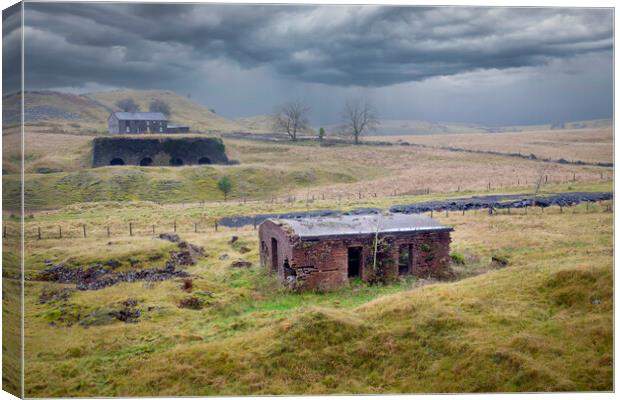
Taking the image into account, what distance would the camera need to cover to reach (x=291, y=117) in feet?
263

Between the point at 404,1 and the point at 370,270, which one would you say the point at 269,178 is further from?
the point at 404,1

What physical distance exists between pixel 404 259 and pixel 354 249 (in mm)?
2109

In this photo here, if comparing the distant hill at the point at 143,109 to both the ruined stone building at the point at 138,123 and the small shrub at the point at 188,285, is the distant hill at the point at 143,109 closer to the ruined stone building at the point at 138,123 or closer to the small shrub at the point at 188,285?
the ruined stone building at the point at 138,123

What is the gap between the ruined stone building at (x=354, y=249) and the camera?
20.0 metres

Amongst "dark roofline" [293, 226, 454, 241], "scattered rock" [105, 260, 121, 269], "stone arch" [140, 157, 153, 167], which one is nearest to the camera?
"dark roofline" [293, 226, 454, 241]

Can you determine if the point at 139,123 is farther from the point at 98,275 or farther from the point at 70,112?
the point at 98,275

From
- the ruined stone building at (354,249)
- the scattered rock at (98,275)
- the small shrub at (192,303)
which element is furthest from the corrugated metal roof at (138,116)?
the small shrub at (192,303)

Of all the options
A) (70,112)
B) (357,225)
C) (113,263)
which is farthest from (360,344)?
(70,112)

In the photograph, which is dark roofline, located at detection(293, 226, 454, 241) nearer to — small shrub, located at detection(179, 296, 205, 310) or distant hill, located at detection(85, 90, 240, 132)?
small shrub, located at detection(179, 296, 205, 310)

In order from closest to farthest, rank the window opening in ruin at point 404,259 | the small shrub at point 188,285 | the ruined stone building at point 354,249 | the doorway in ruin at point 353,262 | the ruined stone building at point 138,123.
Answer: the small shrub at point 188,285
the ruined stone building at point 354,249
the doorway in ruin at point 353,262
the window opening in ruin at point 404,259
the ruined stone building at point 138,123

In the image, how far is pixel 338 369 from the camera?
13.0 meters

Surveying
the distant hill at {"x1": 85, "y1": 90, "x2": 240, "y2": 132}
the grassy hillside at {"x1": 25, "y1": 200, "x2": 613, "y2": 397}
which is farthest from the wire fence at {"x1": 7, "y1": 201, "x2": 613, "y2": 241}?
the distant hill at {"x1": 85, "y1": 90, "x2": 240, "y2": 132}

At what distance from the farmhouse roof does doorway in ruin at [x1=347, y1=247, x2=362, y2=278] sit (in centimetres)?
98

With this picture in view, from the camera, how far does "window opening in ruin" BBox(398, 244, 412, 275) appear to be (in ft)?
71.4
